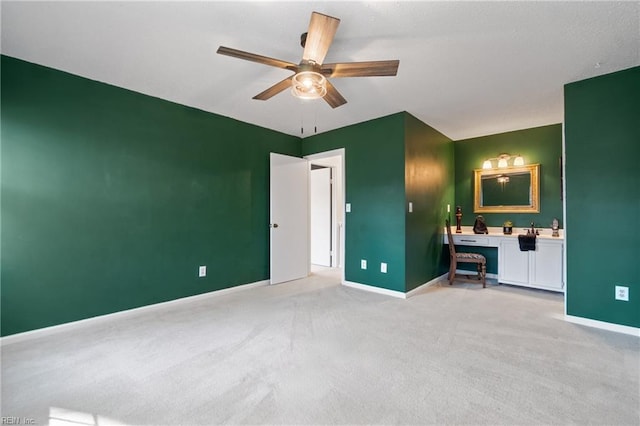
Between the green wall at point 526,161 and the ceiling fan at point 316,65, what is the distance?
3635 millimetres

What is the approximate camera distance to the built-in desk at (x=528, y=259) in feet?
12.1

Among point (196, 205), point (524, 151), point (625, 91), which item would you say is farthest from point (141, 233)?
point (524, 151)

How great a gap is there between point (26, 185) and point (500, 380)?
12.9ft

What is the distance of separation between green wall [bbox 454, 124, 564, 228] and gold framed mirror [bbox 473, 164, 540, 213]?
0.25 ft

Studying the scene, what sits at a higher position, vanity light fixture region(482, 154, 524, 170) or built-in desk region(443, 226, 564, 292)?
vanity light fixture region(482, 154, 524, 170)

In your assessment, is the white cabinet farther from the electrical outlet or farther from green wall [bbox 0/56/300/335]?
green wall [bbox 0/56/300/335]

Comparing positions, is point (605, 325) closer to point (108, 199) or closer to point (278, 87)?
point (278, 87)

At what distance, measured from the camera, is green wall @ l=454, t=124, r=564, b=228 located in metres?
4.14

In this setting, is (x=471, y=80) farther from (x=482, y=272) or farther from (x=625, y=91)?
(x=482, y=272)

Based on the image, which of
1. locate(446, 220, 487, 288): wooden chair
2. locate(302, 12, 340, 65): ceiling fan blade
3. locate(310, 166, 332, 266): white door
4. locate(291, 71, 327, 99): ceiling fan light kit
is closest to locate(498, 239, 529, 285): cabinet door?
locate(446, 220, 487, 288): wooden chair

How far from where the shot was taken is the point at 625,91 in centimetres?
253

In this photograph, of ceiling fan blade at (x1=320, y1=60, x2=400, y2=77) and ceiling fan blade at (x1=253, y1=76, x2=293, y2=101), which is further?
ceiling fan blade at (x1=253, y1=76, x2=293, y2=101)

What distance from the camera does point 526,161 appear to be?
4359mm

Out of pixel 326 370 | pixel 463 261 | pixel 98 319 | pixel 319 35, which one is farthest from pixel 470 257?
pixel 98 319
